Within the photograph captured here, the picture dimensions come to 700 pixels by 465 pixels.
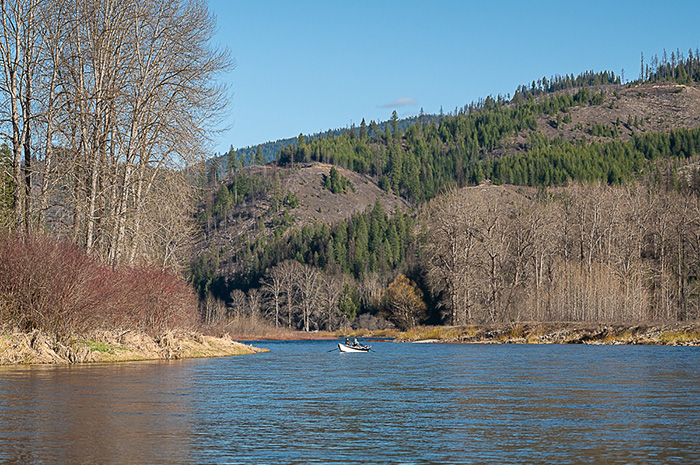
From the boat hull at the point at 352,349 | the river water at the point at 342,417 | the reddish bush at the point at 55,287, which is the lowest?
the boat hull at the point at 352,349

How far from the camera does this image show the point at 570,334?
239ft

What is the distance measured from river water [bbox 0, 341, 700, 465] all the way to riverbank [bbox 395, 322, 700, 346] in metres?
36.6

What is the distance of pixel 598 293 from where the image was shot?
272 ft

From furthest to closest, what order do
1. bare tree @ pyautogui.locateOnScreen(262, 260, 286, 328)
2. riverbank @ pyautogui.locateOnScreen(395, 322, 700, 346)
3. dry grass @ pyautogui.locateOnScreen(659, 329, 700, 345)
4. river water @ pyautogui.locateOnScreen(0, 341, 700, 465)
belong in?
bare tree @ pyautogui.locateOnScreen(262, 260, 286, 328) < riverbank @ pyautogui.locateOnScreen(395, 322, 700, 346) < dry grass @ pyautogui.locateOnScreen(659, 329, 700, 345) < river water @ pyautogui.locateOnScreen(0, 341, 700, 465)

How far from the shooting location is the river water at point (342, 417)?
43.2ft

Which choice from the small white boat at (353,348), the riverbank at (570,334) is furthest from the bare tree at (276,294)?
the small white boat at (353,348)

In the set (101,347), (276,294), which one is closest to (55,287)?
(101,347)

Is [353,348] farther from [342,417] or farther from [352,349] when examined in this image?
[342,417]

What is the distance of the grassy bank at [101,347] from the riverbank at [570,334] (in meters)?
36.3

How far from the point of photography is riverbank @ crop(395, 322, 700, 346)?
65781 mm

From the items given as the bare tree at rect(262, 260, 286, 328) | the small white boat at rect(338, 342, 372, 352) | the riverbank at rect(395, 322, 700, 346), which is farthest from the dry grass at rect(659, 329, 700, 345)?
the bare tree at rect(262, 260, 286, 328)

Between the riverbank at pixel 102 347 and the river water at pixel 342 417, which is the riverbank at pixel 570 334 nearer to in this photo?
the riverbank at pixel 102 347

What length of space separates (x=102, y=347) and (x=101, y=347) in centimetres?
7

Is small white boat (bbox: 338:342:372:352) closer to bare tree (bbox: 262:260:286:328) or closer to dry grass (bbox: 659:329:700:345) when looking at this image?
dry grass (bbox: 659:329:700:345)
